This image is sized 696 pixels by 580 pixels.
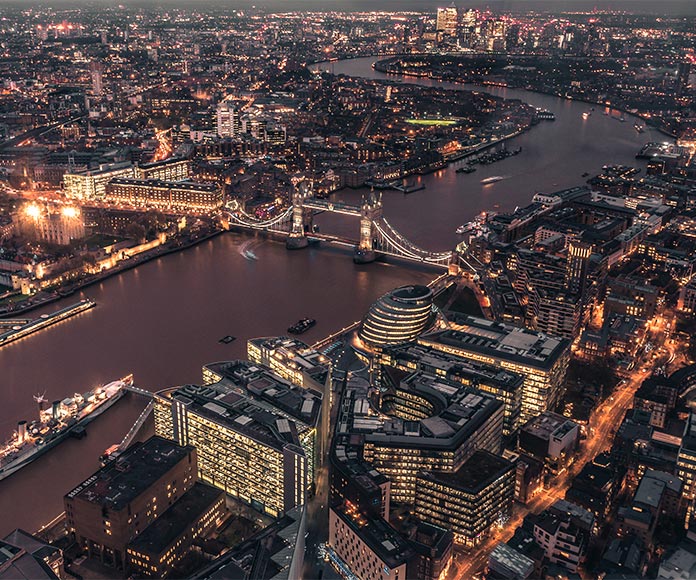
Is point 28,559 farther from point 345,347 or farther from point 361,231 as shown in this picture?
point 361,231

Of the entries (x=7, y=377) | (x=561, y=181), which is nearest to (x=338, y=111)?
(x=561, y=181)

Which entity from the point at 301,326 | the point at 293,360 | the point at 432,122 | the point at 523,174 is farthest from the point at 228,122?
the point at 293,360

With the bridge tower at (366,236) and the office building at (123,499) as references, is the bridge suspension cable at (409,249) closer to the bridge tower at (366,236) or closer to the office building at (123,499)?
the bridge tower at (366,236)

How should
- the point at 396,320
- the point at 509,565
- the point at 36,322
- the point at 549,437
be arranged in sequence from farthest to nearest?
1. the point at 36,322
2. the point at 396,320
3. the point at 549,437
4. the point at 509,565

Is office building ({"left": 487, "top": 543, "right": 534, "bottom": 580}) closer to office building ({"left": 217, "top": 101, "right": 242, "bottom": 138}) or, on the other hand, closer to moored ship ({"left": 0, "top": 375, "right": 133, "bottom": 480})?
moored ship ({"left": 0, "top": 375, "right": 133, "bottom": 480})

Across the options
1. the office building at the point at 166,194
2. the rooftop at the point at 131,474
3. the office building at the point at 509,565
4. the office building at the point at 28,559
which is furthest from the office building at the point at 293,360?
the office building at the point at 166,194

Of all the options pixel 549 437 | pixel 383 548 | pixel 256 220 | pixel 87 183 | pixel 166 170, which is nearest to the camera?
pixel 383 548

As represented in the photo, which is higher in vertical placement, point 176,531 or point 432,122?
point 176,531

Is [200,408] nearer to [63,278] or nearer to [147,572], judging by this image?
[147,572]
